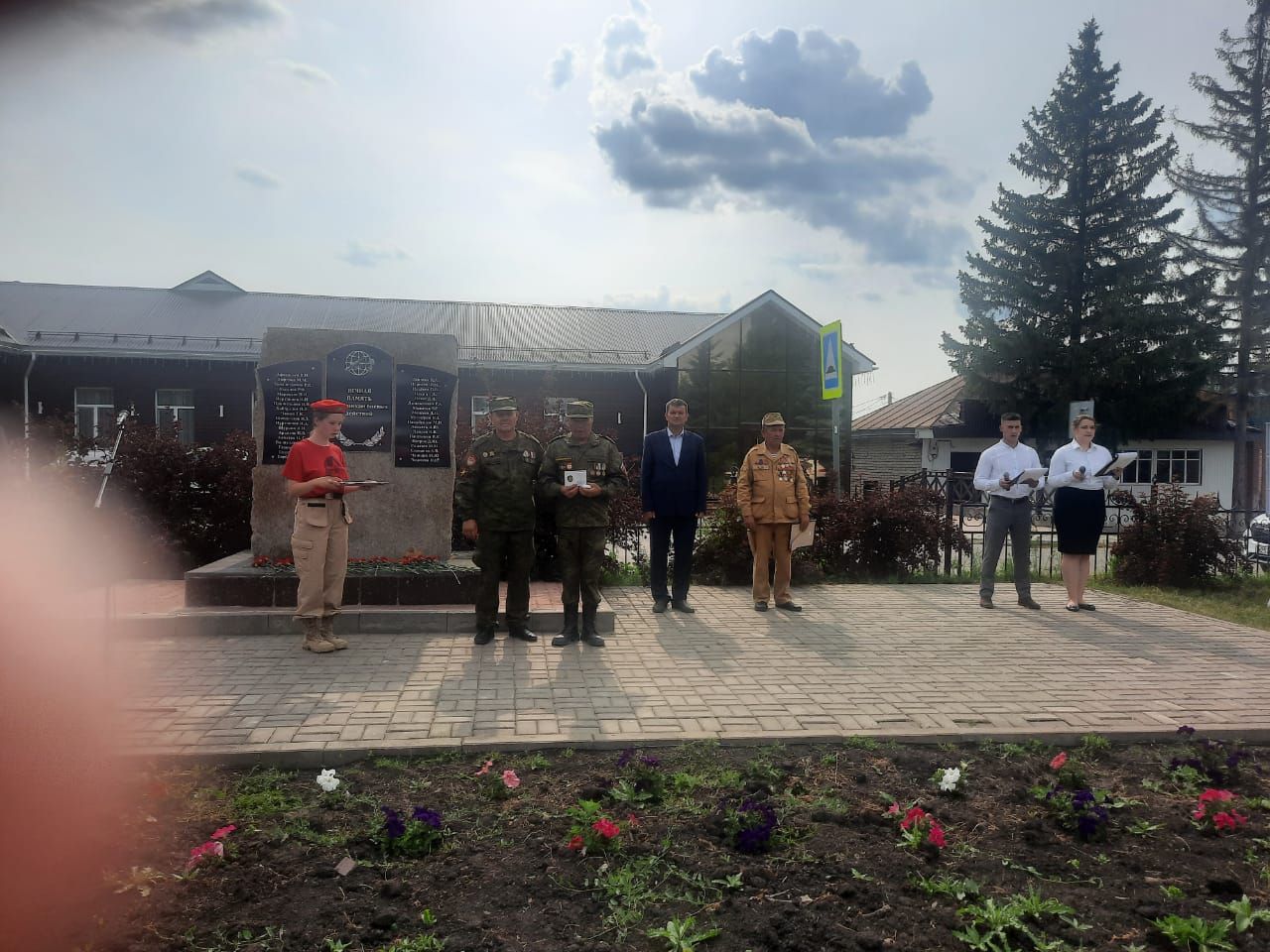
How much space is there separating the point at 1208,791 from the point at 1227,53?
1267 inches

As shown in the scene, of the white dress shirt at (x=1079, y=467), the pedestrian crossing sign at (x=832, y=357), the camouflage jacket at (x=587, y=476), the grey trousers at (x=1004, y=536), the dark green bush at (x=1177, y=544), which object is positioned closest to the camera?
the camouflage jacket at (x=587, y=476)

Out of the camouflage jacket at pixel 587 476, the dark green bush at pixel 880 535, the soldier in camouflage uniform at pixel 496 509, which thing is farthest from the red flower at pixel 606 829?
the dark green bush at pixel 880 535

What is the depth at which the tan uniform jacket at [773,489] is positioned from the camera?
28.3 feet

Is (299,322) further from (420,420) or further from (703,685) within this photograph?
(703,685)

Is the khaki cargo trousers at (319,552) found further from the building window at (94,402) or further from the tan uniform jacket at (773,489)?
the building window at (94,402)

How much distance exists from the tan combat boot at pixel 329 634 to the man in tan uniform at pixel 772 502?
3942mm

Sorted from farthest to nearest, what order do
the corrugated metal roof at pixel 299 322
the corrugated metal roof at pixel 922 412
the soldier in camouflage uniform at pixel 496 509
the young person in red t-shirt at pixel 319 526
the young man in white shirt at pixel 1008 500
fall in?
1. the corrugated metal roof at pixel 922 412
2. the corrugated metal roof at pixel 299 322
3. the young man in white shirt at pixel 1008 500
4. the soldier in camouflage uniform at pixel 496 509
5. the young person in red t-shirt at pixel 319 526

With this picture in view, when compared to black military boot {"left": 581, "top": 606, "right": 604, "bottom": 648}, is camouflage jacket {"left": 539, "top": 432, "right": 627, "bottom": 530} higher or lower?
higher

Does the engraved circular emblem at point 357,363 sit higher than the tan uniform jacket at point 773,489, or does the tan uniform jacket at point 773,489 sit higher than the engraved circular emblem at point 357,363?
the engraved circular emblem at point 357,363

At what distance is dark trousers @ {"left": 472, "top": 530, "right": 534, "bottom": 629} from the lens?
702 cm

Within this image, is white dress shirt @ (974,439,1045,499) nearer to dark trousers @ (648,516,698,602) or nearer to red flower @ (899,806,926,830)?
dark trousers @ (648,516,698,602)

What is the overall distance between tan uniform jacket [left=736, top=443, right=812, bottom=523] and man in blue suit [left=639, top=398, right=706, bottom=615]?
0.50 metres

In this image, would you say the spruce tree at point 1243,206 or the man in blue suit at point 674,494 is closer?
the man in blue suit at point 674,494

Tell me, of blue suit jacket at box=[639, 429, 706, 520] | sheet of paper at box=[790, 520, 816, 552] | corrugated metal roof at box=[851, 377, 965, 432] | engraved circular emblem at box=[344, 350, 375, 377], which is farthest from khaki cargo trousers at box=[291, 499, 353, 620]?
corrugated metal roof at box=[851, 377, 965, 432]
